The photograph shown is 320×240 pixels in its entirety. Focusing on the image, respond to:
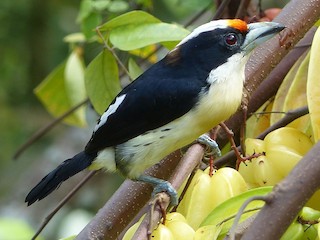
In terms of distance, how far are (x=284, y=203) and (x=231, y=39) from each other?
38 cm

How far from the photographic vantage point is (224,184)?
81cm

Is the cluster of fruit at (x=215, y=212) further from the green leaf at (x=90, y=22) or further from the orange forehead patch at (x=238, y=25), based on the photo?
the green leaf at (x=90, y=22)

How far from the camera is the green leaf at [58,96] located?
4.80 feet

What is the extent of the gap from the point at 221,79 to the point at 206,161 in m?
0.12

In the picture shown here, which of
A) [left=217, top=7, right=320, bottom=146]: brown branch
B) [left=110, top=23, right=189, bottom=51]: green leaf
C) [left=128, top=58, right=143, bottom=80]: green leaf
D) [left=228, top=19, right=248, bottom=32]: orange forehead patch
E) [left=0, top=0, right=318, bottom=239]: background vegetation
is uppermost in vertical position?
[left=110, top=23, right=189, bottom=51]: green leaf

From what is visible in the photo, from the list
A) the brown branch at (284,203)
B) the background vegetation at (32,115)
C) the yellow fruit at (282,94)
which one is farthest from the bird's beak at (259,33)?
the background vegetation at (32,115)

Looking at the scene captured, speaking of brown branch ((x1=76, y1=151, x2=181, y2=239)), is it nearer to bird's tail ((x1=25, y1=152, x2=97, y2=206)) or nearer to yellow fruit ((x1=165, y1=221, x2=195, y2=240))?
bird's tail ((x1=25, y1=152, x2=97, y2=206))

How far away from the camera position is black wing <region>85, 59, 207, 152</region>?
2.99 ft

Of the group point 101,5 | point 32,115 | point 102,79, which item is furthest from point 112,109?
point 32,115

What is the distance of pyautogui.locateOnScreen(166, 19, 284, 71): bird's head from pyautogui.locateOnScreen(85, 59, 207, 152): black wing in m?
0.02

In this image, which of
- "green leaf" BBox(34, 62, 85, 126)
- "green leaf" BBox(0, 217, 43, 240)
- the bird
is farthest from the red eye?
"green leaf" BBox(34, 62, 85, 126)

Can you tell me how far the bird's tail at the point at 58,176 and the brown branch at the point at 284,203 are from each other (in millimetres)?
412

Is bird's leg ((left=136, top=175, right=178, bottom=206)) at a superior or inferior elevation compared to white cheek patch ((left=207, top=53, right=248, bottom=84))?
inferior

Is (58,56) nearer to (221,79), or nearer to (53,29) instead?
(53,29)
